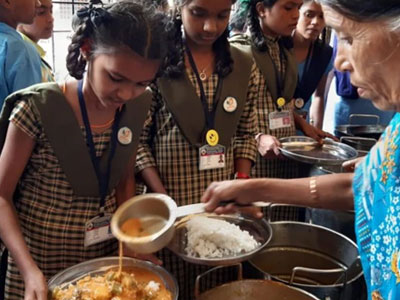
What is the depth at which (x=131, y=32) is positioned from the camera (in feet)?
3.71

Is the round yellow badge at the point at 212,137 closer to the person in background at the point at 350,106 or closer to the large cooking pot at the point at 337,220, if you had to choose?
the large cooking pot at the point at 337,220

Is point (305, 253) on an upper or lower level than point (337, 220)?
lower

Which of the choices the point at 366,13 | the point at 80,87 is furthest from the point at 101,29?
the point at 366,13

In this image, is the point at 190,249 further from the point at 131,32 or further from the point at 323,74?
the point at 323,74

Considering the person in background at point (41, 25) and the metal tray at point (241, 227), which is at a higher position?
the person in background at point (41, 25)

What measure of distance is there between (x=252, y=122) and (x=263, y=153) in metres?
0.19

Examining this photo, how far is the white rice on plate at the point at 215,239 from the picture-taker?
3.97ft

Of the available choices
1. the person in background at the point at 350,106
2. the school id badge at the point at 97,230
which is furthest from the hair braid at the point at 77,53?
the person in background at the point at 350,106

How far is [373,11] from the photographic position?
26.8 inches

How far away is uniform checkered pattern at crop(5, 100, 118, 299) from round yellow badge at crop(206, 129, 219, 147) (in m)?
0.44

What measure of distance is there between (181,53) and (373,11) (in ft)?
3.03

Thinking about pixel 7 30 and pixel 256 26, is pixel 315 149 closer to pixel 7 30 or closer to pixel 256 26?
pixel 256 26

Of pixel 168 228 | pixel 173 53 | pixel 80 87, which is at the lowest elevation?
pixel 168 228

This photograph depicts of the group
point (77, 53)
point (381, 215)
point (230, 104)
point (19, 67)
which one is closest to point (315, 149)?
point (230, 104)
